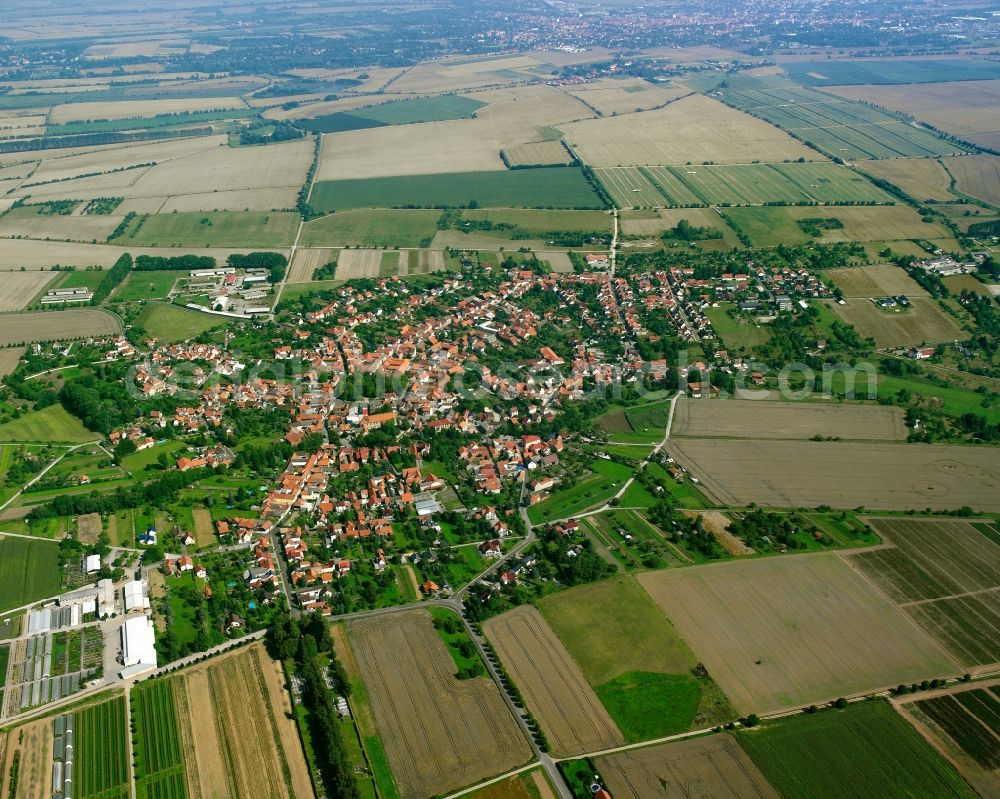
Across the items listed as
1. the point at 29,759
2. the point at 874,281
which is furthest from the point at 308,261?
the point at 29,759

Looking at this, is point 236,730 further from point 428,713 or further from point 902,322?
point 902,322

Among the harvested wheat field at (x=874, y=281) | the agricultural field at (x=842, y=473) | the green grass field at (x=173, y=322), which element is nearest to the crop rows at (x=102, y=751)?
the agricultural field at (x=842, y=473)

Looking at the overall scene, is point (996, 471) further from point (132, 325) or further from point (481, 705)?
point (132, 325)

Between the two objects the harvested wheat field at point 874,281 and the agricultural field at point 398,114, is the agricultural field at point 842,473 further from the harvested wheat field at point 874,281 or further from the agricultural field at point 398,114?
the agricultural field at point 398,114

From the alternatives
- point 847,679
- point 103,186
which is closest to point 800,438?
point 847,679

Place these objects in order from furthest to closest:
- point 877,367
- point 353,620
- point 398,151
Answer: point 398,151 → point 877,367 → point 353,620

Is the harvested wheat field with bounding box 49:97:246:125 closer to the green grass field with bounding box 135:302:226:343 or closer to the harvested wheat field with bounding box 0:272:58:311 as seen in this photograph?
the harvested wheat field with bounding box 0:272:58:311

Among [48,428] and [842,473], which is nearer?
[842,473]
